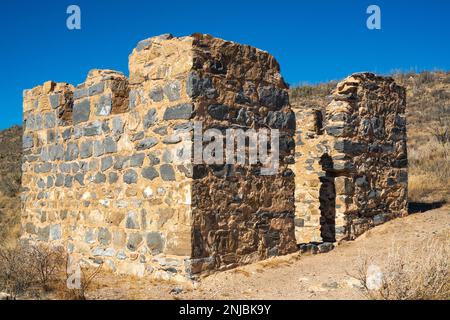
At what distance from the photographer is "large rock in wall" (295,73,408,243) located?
8734 millimetres

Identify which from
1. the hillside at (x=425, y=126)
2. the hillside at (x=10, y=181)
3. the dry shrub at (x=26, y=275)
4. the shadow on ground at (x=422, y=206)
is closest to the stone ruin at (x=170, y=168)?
the dry shrub at (x=26, y=275)

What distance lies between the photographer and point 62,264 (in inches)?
273

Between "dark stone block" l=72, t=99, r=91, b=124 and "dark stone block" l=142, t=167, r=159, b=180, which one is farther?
"dark stone block" l=72, t=99, r=91, b=124

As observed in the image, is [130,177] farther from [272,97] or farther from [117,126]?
[272,97]

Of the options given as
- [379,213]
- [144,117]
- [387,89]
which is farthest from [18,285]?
[387,89]

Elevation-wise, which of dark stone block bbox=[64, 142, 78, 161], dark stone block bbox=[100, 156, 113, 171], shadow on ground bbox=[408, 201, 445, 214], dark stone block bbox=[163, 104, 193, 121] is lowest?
shadow on ground bbox=[408, 201, 445, 214]

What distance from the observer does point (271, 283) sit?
18.6 ft

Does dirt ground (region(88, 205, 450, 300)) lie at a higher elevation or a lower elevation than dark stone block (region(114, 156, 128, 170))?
lower

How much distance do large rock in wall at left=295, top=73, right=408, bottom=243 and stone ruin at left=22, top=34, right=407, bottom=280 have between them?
0.12 ft

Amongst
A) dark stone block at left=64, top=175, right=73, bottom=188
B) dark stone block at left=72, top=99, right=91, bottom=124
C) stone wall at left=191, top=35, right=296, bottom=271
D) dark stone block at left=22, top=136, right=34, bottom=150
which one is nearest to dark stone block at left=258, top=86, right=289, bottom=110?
stone wall at left=191, top=35, right=296, bottom=271

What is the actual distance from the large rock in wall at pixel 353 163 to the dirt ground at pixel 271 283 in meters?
1.55

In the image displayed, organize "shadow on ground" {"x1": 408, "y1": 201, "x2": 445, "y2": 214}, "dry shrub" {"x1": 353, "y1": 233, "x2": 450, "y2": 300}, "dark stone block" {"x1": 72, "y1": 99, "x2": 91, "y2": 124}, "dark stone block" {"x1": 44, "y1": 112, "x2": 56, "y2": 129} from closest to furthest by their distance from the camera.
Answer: "dry shrub" {"x1": 353, "y1": 233, "x2": 450, "y2": 300}
"dark stone block" {"x1": 72, "y1": 99, "x2": 91, "y2": 124}
"dark stone block" {"x1": 44, "y1": 112, "x2": 56, "y2": 129}
"shadow on ground" {"x1": 408, "y1": 201, "x2": 445, "y2": 214}

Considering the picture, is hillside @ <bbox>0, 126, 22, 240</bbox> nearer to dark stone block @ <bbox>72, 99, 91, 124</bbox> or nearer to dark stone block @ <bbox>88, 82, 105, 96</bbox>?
dark stone block @ <bbox>72, 99, 91, 124</bbox>
